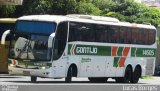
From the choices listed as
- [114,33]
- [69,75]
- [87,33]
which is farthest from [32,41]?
[114,33]

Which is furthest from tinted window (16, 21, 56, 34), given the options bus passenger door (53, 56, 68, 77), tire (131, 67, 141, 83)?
tire (131, 67, 141, 83)

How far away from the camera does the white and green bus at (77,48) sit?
23.9 meters

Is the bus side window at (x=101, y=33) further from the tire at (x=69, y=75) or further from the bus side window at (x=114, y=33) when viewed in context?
the tire at (x=69, y=75)

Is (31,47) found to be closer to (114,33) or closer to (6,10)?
(114,33)

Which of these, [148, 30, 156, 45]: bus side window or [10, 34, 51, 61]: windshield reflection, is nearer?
[10, 34, 51, 61]: windshield reflection

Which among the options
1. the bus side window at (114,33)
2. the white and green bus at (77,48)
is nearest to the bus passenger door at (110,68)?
the white and green bus at (77,48)

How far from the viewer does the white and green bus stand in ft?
78.4

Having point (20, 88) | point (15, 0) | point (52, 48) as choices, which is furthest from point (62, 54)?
point (20, 88)

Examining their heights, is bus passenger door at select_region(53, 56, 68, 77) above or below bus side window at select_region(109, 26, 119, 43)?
below

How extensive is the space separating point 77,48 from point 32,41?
244 centimetres

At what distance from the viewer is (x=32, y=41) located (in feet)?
78.7

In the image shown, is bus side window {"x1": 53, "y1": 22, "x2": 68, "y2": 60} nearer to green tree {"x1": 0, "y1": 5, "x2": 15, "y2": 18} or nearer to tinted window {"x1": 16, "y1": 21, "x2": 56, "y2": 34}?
tinted window {"x1": 16, "y1": 21, "x2": 56, "y2": 34}

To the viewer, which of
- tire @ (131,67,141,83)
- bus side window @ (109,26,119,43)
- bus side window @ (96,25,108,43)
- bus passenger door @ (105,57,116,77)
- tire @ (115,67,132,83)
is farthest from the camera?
A: tire @ (131,67,141,83)

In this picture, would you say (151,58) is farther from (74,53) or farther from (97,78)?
(74,53)
